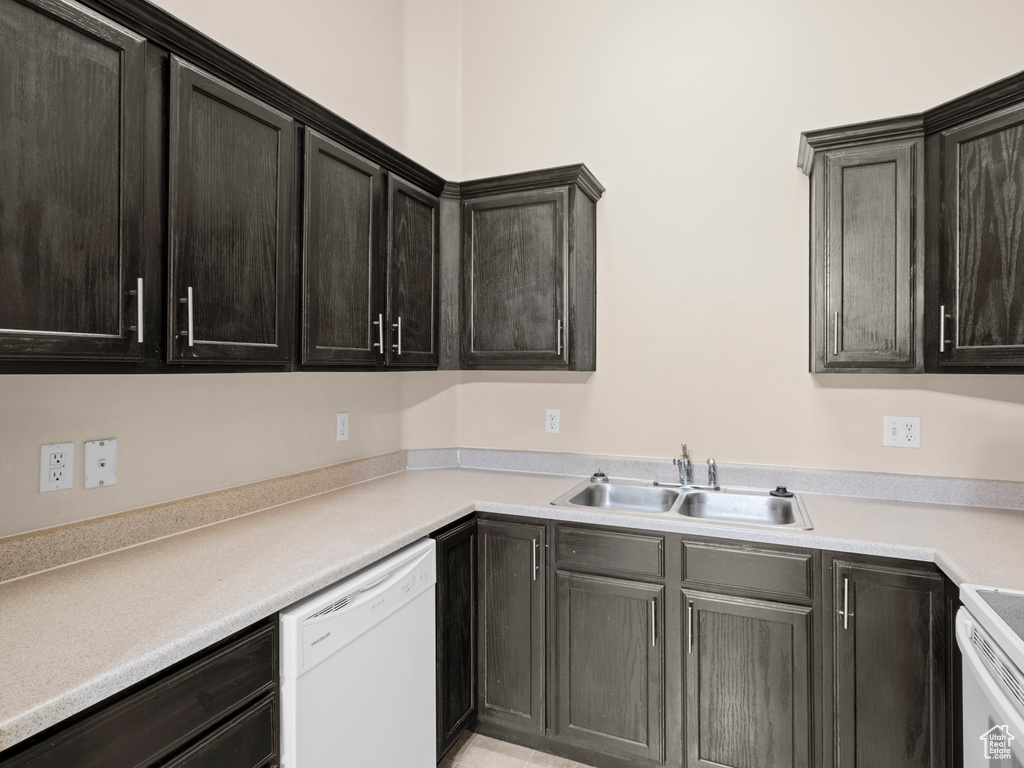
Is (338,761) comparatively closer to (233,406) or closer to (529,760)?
(529,760)

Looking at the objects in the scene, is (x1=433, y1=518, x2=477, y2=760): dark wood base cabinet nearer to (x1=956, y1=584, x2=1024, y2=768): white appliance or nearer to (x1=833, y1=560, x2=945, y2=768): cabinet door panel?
(x1=833, y1=560, x2=945, y2=768): cabinet door panel

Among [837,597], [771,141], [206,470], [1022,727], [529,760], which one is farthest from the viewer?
[771,141]

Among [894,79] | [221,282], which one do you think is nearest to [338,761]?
[221,282]

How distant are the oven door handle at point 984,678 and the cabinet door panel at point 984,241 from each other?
0.82 meters

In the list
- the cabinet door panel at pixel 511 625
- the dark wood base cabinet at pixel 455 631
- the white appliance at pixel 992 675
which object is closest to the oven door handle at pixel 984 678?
→ the white appliance at pixel 992 675

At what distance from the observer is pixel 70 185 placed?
116 centimetres

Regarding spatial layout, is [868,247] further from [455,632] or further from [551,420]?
[455,632]

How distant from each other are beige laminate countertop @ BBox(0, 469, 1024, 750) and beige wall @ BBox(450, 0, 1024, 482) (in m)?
0.34

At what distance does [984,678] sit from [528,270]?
6.23 feet

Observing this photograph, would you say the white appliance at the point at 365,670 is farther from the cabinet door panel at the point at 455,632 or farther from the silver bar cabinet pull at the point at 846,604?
the silver bar cabinet pull at the point at 846,604

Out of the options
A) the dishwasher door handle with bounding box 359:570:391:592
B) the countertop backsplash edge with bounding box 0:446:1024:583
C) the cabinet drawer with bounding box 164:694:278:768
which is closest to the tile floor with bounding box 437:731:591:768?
the dishwasher door handle with bounding box 359:570:391:592

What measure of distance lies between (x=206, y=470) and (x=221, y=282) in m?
0.70

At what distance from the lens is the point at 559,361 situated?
2391 millimetres

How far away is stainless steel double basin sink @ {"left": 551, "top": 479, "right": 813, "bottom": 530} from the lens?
2238mm
